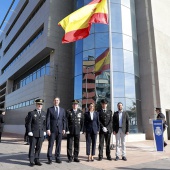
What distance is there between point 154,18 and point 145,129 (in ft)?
30.4

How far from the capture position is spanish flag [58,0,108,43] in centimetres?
887

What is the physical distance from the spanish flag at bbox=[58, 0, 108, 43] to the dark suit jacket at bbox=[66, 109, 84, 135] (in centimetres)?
354

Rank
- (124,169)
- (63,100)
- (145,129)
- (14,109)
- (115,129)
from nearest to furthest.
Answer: (124,169)
(115,129)
(145,129)
(63,100)
(14,109)

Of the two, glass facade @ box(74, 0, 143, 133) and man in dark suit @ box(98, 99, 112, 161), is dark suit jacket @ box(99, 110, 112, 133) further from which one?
glass facade @ box(74, 0, 143, 133)

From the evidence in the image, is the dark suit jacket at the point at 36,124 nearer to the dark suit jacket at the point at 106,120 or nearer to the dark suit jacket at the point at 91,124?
the dark suit jacket at the point at 91,124

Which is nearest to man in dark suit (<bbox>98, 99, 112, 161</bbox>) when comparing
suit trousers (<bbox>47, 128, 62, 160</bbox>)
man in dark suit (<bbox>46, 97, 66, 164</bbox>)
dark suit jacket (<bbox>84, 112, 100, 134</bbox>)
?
dark suit jacket (<bbox>84, 112, 100, 134</bbox>)

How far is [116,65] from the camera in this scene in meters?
15.1

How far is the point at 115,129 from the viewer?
23.6 feet

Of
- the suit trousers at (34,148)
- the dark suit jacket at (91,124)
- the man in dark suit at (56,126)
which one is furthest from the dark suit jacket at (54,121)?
the dark suit jacket at (91,124)

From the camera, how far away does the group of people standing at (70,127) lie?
6215mm

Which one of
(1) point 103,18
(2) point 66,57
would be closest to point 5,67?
(2) point 66,57

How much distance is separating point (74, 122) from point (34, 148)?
59.5 inches

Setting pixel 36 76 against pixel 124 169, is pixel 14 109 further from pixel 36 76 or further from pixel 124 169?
pixel 124 169

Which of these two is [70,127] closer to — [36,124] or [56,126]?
[56,126]
